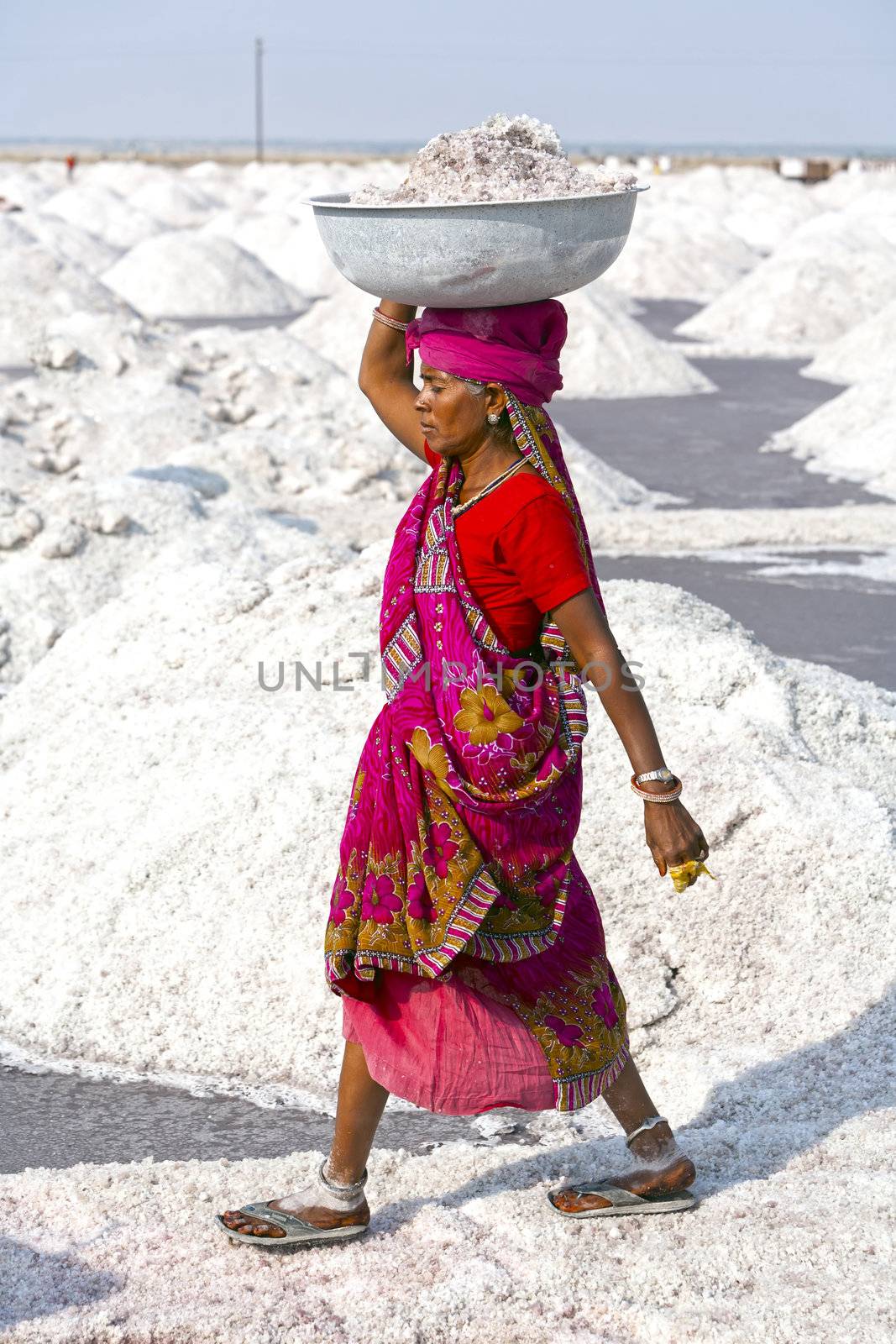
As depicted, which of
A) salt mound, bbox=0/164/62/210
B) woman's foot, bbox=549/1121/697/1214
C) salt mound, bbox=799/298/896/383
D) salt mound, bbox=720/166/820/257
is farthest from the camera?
salt mound, bbox=0/164/62/210

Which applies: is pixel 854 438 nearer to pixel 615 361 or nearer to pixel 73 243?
pixel 615 361

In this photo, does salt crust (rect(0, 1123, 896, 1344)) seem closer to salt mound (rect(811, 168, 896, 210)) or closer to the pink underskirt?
the pink underskirt

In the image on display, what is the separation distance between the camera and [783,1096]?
2652 millimetres

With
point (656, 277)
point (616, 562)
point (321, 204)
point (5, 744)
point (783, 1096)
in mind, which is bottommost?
point (656, 277)

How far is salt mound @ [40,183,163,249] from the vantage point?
25.0m

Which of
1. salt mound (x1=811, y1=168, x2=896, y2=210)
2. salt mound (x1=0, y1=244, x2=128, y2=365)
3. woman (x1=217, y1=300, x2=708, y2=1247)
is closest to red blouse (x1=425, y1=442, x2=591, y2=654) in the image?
woman (x1=217, y1=300, x2=708, y2=1247)

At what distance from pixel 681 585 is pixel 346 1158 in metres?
4.88

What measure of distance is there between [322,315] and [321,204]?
11.7 meters

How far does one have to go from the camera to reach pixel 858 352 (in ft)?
43.5

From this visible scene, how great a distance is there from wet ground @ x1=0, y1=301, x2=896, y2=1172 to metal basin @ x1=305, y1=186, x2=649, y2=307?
146cm

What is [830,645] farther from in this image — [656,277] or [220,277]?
[656,277]

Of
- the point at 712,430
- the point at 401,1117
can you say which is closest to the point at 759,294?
the point at 712,430

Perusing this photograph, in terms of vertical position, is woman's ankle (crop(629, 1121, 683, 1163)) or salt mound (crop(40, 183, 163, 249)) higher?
woman's ankle (crop(629, 1121, 683, 1163))

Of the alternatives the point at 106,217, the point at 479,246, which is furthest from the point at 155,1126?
the point at 106,217
